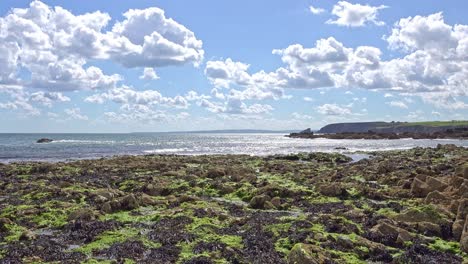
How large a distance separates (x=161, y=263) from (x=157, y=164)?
31.4 metres

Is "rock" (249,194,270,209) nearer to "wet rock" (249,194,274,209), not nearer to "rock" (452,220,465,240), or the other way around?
"wet rock" (249,194,274,209)

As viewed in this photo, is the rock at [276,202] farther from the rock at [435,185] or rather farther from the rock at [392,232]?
the rock at [435,185]

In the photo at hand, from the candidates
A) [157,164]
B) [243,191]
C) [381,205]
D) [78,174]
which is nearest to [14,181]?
Answer: [78,174]

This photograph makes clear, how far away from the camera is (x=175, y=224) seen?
18.6 meters

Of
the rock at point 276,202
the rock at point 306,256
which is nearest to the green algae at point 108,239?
the rock at point 306,256

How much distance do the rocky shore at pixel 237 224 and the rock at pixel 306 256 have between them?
0.03 meters

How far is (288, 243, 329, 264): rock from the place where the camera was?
1291 cm

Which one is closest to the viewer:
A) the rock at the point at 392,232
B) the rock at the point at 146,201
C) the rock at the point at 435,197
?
the rock at the point at 392,232

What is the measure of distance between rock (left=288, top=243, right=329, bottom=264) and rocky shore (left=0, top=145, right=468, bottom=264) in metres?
0.03

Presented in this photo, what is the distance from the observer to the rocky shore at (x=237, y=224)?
14.6 metres

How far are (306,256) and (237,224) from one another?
598 centimetres

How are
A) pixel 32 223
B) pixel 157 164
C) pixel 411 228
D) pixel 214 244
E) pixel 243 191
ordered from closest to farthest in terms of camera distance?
pixel 214 244 → pixel 411 228 → pixel 32 223 → pixel 243 191 → pixel 157 164

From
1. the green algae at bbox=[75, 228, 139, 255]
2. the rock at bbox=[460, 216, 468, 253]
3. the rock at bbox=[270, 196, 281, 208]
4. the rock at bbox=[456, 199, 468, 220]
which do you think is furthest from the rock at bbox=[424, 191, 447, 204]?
the green algae at bbox=[75, 228, 139, 255]

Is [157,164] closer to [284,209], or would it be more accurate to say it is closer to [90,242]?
[284,209]
